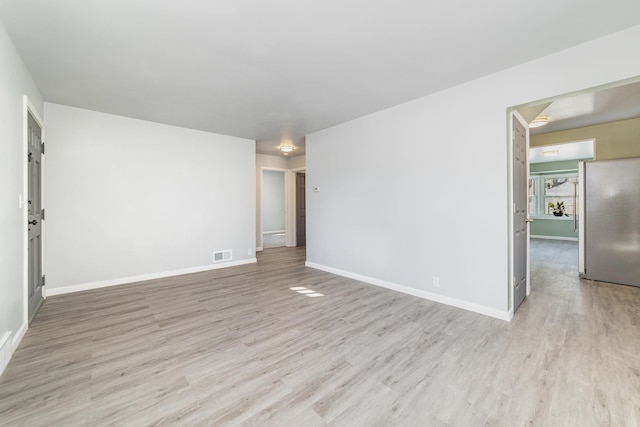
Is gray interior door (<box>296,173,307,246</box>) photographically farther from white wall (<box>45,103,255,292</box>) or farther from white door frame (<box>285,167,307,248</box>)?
white wall (<box>45,103,255,292</box>)

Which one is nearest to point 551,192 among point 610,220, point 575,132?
point 575,132

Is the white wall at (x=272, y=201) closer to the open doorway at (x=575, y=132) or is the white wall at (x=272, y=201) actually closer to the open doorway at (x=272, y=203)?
the open doorway at (x=272, y=203)

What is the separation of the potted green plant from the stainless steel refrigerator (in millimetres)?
5650

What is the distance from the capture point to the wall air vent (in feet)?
17.0

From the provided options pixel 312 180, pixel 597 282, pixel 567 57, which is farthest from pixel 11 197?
pixel 597 282

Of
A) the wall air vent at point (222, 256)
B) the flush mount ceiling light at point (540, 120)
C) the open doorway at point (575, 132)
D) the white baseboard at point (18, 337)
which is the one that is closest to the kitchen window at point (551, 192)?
the open doorway at point (575, 132)

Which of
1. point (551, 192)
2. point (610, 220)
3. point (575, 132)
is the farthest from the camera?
point (551, 192)

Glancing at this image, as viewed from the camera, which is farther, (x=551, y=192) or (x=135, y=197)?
(x=551, y=192)

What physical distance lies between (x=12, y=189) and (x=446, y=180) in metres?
4.32

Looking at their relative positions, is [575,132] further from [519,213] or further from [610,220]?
[519,213]

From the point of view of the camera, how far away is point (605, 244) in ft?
13.3

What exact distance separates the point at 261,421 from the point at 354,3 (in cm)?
275

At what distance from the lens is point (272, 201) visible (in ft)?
37.6

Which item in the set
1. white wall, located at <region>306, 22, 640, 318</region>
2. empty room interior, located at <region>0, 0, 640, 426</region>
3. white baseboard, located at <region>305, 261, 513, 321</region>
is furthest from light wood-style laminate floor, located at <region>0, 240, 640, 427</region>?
white wall, located at <region>306, 22, 640, 318</region>
